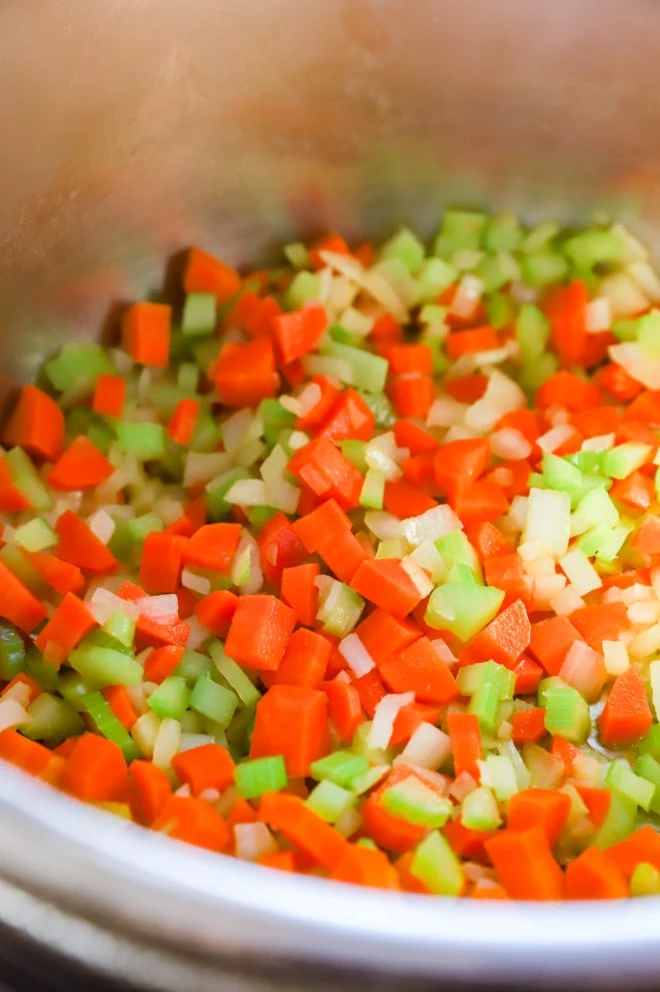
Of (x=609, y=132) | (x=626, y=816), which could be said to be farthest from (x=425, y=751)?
(x=609, y=132)

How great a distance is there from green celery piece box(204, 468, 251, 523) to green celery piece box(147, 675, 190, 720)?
299 millimetres

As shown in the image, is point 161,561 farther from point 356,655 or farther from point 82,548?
point 356,655

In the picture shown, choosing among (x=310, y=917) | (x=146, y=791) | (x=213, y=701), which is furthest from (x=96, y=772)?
(x=310, y=917)

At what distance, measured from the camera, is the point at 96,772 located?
121 cm

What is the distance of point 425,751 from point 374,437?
21.4 inches

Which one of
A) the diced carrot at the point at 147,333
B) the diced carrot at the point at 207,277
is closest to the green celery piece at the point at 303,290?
the diced carrot at the point at 207,277

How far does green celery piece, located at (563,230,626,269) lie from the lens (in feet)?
5.98

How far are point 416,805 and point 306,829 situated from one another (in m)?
0.14

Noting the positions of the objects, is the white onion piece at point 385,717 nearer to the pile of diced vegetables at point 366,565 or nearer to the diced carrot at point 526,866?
the pile of diced vegetables at point 366,565

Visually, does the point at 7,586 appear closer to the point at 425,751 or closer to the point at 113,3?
the point at 425,751

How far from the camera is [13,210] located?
152 centimetres

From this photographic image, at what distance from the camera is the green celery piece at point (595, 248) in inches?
71.8

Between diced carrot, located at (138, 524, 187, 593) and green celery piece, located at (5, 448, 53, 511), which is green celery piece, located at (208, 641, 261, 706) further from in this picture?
green celery piece, located at (5, 448, 53, 511)

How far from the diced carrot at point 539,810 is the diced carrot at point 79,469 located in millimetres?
792
